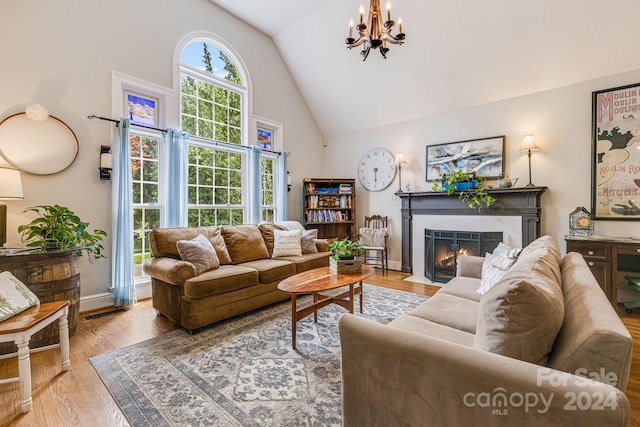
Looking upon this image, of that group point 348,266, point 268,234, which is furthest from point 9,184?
point 348,266

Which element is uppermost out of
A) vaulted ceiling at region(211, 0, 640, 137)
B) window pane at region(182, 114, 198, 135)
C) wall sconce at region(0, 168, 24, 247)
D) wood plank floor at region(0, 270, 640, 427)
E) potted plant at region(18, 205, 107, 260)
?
vaulted ceiling at region(211, 0, 640, 137)

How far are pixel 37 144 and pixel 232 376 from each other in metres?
2.97

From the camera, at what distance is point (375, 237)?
517 centimetres

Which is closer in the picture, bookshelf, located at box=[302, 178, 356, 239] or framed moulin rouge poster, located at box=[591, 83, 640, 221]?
framed moulin rouge poster, located at box=[591, 83, 640, 221]

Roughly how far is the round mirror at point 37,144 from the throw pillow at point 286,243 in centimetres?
243

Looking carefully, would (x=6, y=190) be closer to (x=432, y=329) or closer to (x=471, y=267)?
(x=432, y=329)

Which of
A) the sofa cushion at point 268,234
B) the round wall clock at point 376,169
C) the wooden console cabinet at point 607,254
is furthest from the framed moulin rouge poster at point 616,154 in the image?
the sofa cushion at point 268,234

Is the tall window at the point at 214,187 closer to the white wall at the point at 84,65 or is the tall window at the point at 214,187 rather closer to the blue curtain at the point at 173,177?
the blue curtain at the point at 173,177

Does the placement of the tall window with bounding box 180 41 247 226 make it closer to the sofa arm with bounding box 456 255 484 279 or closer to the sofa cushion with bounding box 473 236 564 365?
the sofa arm with bounding box 456 255 484 279

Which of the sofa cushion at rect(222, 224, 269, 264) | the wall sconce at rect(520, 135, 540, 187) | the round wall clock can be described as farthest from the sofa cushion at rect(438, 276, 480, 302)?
the round wall clock

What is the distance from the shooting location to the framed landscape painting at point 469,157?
13.8ft

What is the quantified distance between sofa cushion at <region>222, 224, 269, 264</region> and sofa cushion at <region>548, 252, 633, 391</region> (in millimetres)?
3153

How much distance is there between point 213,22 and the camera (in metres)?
4.28

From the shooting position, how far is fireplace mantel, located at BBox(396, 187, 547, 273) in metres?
3.82
